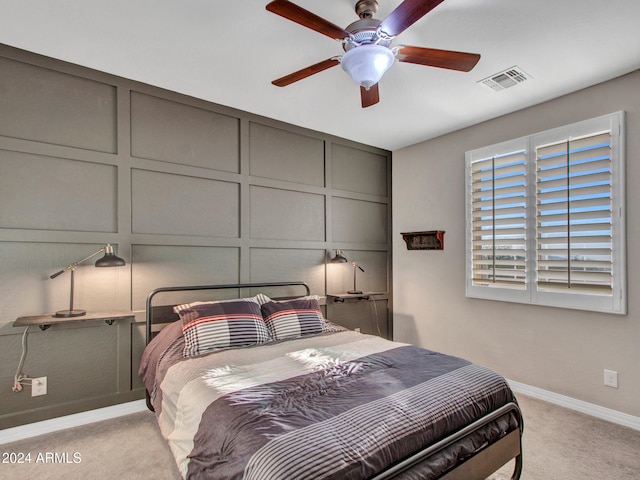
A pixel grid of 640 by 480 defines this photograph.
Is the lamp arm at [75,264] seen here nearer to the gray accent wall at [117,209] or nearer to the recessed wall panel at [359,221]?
the gray accent wall at [117,209]

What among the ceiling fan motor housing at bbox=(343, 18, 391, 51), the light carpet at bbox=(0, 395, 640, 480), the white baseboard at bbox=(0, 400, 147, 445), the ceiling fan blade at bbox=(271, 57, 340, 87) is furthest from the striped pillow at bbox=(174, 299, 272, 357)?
the ceiling fan motor housing at bbox=(343, 18, 391, 51)

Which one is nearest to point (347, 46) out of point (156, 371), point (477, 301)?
point (156, 371)

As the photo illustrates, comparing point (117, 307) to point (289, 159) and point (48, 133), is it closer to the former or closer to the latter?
point (48, 133)

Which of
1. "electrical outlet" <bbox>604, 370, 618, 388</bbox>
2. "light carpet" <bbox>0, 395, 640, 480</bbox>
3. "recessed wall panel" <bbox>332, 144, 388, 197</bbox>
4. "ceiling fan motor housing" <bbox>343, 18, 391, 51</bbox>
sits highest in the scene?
"ceiling fan motor housing" <bbox>343, 18, 391, 51</bbox>

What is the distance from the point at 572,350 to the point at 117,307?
3.80 meters

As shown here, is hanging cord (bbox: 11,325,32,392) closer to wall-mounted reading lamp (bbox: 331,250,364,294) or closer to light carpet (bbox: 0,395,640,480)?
light carpet (bbox: 0,395,640,480)

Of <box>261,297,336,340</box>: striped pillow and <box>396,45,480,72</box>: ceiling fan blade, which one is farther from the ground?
<box>396,45,480,72</box>: ceiling fan blade

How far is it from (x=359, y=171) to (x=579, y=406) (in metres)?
3.21

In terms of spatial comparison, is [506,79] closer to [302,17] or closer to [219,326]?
[302,17]

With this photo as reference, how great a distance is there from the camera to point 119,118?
2891 millimetres

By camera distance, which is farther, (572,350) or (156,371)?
(572,350)

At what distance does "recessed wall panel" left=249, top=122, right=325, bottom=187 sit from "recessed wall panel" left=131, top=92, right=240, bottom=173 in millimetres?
221

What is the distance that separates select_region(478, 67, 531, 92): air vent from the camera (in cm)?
272

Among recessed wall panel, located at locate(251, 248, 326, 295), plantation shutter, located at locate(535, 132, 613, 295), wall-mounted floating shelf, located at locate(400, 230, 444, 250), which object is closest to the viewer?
plantation shutter, located at locate(535, 132, 613, 295)
